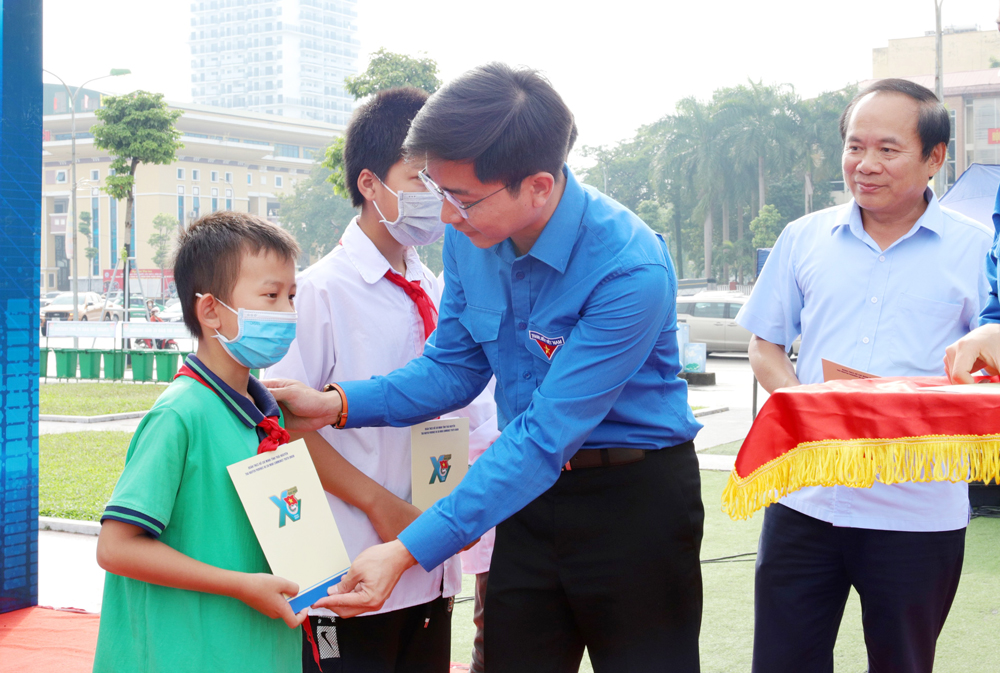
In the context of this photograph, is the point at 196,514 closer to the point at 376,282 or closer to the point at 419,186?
the point at 376,282

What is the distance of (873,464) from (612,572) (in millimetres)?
582

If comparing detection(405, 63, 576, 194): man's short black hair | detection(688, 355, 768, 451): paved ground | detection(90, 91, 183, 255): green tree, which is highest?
detection(90, 91, 183, 255): green tree

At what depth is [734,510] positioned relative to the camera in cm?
153

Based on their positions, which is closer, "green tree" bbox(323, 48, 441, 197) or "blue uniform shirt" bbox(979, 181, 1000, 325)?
"blue uniform shirt" bbox(979, 181, 1000, 325)

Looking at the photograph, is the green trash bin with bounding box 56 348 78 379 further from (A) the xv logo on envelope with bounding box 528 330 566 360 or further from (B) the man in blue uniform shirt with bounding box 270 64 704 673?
(A) the xv logo on envelope with bounding box 528 330 566 360

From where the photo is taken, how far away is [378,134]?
87.6 inches

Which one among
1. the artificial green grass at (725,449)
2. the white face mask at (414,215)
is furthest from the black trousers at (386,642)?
the artificial green grass at (725,449)

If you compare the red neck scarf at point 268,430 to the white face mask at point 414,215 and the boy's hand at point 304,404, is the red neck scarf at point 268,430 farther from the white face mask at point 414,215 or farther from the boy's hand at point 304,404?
the white face mask at point 414,215

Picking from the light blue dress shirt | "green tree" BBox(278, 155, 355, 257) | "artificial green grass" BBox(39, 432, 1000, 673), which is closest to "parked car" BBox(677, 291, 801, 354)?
"artificial green grass" BBox(39, 432, 1000, 673)

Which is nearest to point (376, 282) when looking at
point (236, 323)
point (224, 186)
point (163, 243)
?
point (236, 323)

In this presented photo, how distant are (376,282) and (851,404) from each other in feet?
3.83

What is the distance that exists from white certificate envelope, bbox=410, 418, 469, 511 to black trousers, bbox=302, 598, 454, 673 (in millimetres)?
275

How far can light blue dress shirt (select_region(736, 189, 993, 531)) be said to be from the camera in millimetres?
2162

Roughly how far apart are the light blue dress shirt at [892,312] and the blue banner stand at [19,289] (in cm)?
327
